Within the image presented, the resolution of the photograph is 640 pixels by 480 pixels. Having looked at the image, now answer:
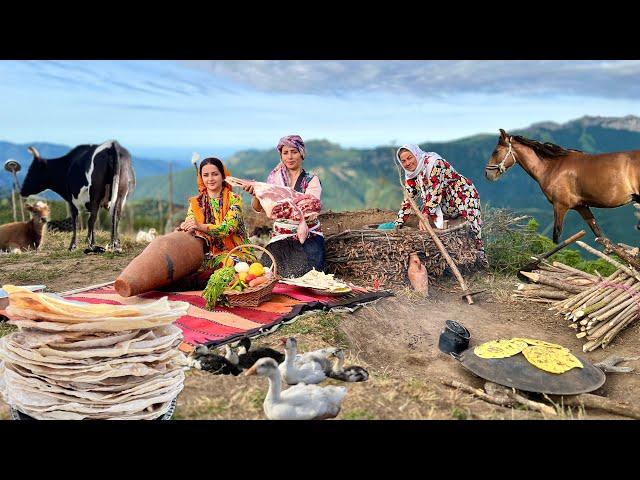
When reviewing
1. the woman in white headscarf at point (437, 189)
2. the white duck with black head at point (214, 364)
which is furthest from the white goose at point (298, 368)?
the woman in white headscarf at point (437, 189)

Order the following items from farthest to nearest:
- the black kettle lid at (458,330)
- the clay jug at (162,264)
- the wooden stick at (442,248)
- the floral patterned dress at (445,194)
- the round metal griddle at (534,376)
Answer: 1. the floral patterned dress at (445,194)
2. the wooden stick at (442,248)
3. the clay jug at (162,264)
4. the black kettle lid at (458,330)
5. the round metal griddle at (534,376)

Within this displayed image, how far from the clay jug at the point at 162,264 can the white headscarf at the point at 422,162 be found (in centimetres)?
272

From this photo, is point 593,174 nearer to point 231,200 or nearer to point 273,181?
point 273,181

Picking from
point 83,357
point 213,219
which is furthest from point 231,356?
point 213,219

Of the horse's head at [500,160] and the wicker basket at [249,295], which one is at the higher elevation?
the horse's head at [500,160]

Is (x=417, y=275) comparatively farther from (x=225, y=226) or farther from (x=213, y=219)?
(x=213, y=219)

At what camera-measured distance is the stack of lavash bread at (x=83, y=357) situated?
301 cm

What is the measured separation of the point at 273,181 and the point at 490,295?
9.69ft

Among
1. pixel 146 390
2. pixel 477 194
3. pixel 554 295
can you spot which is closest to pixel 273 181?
pixel 477 194

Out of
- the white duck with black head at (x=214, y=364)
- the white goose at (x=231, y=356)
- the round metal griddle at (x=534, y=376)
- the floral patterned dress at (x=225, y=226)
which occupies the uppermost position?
the floral patterned dress at (x=225, y=226)

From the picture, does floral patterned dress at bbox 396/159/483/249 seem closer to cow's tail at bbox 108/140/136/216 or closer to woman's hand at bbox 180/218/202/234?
woman's hand at bbox 180/218/202/234

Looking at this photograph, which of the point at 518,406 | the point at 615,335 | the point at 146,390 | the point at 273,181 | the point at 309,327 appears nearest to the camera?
the point at 146,390

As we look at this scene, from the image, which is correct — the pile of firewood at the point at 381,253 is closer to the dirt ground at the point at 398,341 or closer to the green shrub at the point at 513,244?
the dirt ground at the point at 398,341

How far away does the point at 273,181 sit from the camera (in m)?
6.64
